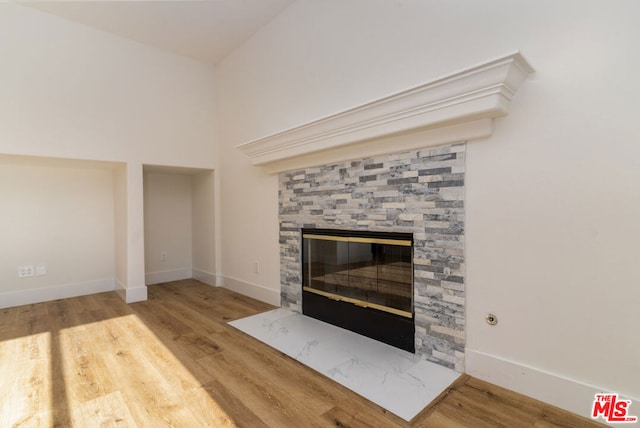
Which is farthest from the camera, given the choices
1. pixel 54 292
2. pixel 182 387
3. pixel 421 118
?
pixel 54 292

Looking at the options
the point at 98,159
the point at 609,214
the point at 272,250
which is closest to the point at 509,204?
the point at 609,214

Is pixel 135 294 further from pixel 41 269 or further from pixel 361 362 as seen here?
pixel 361 362

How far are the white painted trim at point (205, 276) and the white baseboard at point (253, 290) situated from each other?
168 millimetres

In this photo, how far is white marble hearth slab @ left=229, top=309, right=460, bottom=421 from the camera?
1.73m

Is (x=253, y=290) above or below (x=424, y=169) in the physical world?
below

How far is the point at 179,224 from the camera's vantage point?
472 centimetres

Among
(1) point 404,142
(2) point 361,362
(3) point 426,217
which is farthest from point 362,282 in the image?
(1) point 404,142

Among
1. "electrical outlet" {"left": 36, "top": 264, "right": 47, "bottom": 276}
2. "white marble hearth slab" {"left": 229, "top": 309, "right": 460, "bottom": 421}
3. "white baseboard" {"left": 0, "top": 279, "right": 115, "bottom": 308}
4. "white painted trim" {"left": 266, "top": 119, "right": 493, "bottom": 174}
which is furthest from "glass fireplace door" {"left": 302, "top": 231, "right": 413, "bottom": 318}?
"electrical outlet" {"left": 36, "top": 264, "right": 47, "bottom": 276}

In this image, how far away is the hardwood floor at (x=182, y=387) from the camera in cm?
156

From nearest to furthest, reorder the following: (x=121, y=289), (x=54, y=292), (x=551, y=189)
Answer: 1. (x=551, y=189)
2. (x=54, y=292)
3. (x=121, y=289)

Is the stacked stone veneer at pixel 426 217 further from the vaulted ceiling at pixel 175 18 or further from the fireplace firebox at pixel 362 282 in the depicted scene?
the vaulted ceiling at pixel 175 18

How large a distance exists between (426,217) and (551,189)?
27.3 inches

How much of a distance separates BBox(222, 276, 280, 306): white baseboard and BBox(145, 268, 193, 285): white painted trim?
0.93 meters

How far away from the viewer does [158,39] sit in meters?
3.66
